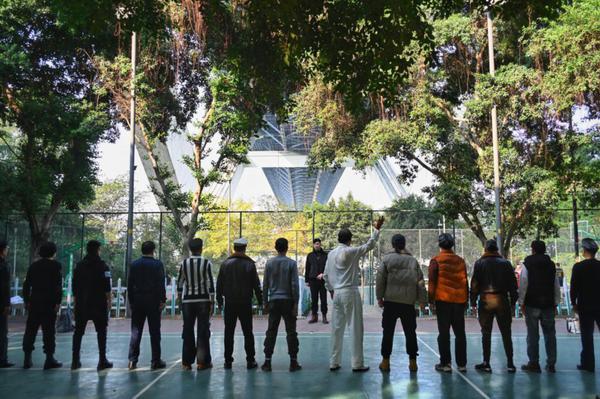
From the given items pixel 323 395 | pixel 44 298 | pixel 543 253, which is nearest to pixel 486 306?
pixel 543 253

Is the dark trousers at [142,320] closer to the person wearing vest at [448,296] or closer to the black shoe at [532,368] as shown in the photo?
the person wearing vest at [448,296]

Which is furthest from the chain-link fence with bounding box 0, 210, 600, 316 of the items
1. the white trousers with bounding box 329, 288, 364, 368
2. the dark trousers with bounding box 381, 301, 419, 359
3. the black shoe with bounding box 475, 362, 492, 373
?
the black shoe with bounding box 475, 362, 492, 373

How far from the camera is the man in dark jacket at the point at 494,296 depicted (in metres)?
7.54

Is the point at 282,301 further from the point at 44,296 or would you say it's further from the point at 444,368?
the point at 44,296

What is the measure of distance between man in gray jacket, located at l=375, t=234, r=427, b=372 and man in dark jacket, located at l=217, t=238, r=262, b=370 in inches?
65.0

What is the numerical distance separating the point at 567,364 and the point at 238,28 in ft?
34.1

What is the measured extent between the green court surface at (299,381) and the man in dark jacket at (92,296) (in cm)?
39

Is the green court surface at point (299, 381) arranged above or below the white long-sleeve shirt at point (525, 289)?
below

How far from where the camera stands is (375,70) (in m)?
7.77

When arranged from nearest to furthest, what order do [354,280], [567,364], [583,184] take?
[354,280], [567,364], [583,184]

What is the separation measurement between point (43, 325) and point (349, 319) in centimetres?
417

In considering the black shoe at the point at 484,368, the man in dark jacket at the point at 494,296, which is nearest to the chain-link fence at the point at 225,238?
the man in dark jacket at the point at 494,296

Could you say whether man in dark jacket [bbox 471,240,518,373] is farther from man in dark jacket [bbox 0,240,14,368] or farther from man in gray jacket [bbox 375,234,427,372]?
man in dark jacket [bbox 0,240,14,368]

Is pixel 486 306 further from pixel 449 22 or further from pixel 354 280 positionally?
pixel 449 22
